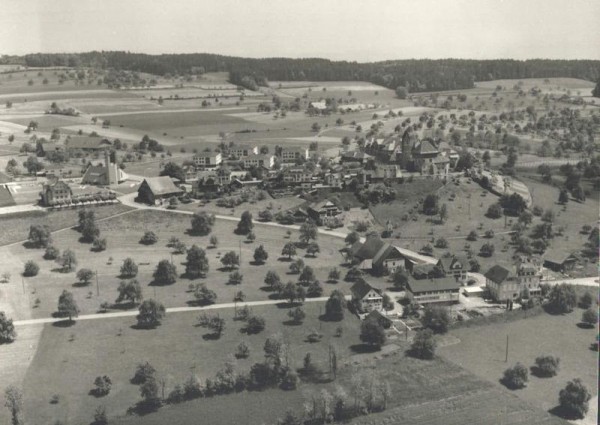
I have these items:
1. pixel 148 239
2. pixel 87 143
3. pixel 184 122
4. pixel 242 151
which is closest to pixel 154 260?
pixel 148 239

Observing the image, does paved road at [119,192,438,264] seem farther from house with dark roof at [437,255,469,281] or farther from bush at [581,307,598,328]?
bush at [581,307,598,328]

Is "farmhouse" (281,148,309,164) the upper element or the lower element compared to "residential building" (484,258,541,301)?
upper

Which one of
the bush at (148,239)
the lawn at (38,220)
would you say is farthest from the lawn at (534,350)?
the lawn at (38,220)

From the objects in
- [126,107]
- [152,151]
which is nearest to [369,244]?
[152,151]

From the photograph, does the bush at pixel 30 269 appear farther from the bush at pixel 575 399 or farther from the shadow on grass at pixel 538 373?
the bush at pixel 575 399

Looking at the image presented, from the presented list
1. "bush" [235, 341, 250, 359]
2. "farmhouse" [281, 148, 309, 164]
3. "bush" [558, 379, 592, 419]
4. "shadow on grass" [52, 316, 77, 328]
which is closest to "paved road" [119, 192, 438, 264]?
"bush" [235, 341, 250, 359]

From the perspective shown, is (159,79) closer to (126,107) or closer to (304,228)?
(126,107)
